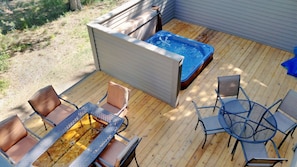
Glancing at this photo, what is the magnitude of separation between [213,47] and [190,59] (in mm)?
878

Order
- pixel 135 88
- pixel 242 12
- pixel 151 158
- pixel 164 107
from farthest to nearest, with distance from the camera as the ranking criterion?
pixel 242 12
pixel 135 88
pixel 164 107
pixel 151 158

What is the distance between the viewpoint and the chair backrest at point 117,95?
4.27 m

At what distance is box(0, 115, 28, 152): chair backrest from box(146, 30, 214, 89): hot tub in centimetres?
324

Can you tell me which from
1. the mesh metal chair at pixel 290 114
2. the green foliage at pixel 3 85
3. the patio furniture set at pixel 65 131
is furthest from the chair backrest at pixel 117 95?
the green foliage at pixel 3 85

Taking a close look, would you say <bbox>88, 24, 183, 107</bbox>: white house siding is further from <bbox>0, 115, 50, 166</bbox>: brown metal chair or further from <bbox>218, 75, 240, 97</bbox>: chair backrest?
<bbox>0, 115, 50, 166</bbox>: brown metal chair

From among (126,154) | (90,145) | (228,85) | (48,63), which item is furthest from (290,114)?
(48,63)

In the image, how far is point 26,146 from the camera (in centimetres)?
388

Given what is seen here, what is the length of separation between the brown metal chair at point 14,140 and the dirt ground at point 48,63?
1.40 metres

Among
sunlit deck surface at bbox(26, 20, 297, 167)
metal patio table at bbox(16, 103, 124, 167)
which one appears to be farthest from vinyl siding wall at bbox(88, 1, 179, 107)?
metal patio table at bbox(16, 103, 124, 167)

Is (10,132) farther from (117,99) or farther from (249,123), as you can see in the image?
(249,123)

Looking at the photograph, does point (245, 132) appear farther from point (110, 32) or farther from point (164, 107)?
point (110, 32)

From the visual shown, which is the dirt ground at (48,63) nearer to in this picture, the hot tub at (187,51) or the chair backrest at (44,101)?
the chair backrest at (44,101)

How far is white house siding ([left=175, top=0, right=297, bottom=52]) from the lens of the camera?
19.6ft

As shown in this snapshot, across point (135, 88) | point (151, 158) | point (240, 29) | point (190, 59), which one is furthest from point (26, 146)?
point (240, 29)
